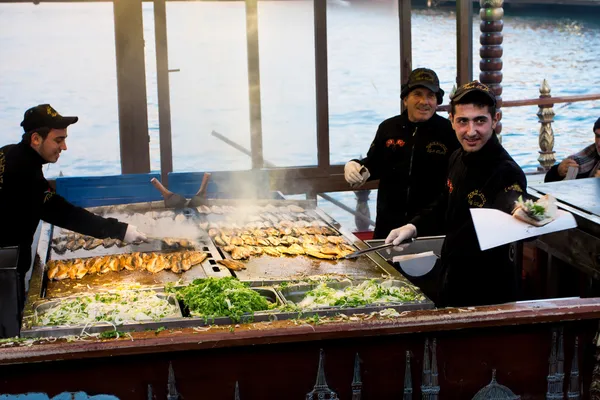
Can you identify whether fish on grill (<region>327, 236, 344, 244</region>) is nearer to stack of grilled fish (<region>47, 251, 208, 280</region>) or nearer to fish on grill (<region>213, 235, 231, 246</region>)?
fish on grill (<region>213, 235, 231, 246</region>)

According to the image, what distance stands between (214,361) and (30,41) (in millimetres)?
5828

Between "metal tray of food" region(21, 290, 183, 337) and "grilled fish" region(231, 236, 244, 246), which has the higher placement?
"grilled fish" region(231, 236, 244, 246)

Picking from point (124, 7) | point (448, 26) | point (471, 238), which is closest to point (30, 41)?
point (124, 7)

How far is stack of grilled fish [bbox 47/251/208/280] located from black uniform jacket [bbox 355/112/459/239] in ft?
5.33

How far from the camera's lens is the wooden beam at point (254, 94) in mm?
8078

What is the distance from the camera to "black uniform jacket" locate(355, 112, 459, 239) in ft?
18.0

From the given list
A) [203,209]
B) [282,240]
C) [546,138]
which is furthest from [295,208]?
[546,138]

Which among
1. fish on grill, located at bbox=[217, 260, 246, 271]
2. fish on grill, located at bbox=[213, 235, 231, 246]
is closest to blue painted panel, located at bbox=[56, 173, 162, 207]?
fish on grill, located at bbox=[213, 235, 231, 246]

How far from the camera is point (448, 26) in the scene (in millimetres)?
26750

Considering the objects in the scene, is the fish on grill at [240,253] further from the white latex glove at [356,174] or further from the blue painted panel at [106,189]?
the blue painted panel at [106,189]

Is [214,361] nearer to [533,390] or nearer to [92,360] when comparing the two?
[92,360]

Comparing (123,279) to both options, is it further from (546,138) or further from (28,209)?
(546,138)

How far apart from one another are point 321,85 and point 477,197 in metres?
4.58

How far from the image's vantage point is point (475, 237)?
13.1 feet
